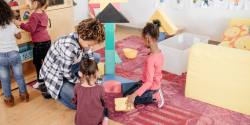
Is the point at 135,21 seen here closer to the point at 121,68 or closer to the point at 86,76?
the point at 121,68

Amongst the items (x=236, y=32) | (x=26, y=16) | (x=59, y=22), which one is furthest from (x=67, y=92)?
(x=236, y=32)

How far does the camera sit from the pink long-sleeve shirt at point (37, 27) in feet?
6.28

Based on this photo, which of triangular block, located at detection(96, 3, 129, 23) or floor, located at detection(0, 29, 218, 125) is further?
triangular block, located at detection(96, 3, 129, 23)

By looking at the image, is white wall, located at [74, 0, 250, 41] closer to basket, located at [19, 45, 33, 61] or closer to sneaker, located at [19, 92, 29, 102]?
basket, located at [19, 45, 33, 61]

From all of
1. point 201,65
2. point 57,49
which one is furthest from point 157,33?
point 57,49

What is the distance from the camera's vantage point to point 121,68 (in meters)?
2.58

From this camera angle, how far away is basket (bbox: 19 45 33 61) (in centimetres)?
212

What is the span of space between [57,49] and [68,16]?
1.23 m

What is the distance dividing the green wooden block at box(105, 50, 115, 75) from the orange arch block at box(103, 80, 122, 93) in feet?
0.57

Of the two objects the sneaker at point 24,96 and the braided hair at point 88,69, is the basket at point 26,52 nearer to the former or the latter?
the sneaker at point 24,96

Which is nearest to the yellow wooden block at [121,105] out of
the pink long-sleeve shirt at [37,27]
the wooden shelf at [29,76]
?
the pink long-sleeve shirt at [37,27]

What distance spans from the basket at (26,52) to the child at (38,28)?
0.16 metres

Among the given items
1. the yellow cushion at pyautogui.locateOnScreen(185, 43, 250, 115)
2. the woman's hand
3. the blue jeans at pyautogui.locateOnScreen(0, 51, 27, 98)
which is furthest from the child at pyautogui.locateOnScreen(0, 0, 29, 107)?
the yellow cushion at pyautogui.locateOnScreen(185, 43, 250, 115)

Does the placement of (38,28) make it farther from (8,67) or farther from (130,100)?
(130,100)
